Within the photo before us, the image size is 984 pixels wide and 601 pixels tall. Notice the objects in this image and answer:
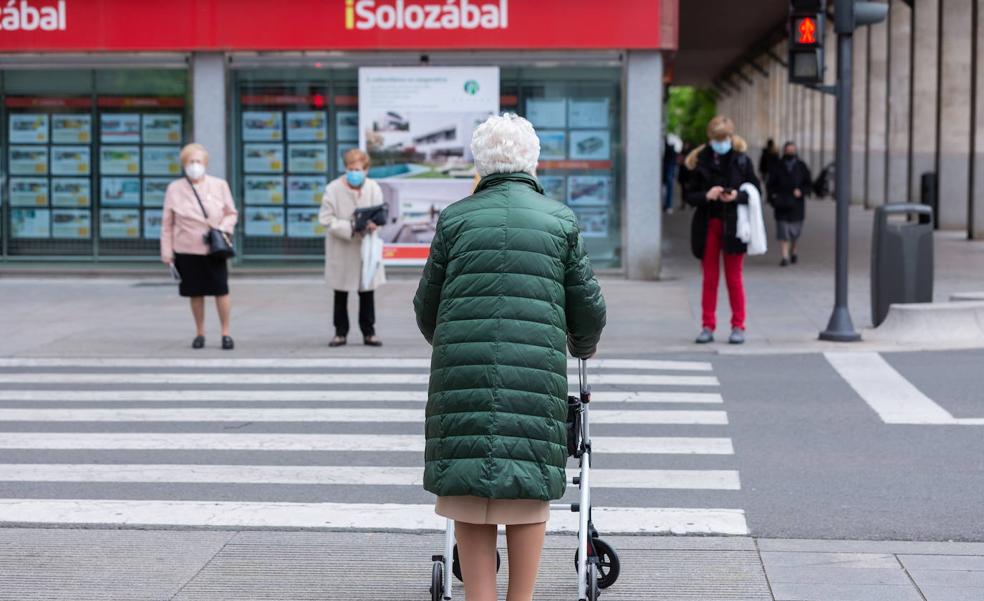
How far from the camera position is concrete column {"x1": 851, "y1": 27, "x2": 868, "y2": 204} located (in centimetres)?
4222

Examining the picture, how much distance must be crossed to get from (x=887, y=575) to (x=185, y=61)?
15.5 metres

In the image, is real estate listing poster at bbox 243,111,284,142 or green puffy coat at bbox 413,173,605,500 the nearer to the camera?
green puffy coat at bbox 413,173,605,500

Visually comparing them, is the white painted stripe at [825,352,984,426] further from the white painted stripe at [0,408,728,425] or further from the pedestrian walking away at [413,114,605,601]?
the pedestrian walking away at [413,114,605,601]

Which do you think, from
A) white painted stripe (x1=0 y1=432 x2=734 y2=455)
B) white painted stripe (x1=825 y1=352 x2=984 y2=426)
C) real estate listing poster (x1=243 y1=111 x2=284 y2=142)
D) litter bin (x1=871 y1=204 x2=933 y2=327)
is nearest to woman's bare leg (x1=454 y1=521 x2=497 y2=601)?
white painted stripe (x1=0 y1=432 x2=734 y2=455)

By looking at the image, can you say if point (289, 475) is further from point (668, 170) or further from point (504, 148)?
point (668, 170)

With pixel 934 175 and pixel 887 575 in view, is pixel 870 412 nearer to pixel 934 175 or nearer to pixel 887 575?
pixel 887 575

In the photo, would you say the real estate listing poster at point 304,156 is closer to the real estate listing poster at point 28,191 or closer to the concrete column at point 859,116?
the real estate listing poster at point 28,191

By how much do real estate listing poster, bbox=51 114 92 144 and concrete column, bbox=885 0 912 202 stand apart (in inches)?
801

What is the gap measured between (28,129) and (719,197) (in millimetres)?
11177

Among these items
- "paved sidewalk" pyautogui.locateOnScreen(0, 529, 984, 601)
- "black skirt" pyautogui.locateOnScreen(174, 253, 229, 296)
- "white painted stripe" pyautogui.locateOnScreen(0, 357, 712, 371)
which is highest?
"black skirt" pyautogui.locateOnScreen(174, 253, 229, 296)

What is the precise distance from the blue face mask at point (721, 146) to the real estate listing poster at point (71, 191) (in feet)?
33.7

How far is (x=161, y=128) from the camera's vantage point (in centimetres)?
2027

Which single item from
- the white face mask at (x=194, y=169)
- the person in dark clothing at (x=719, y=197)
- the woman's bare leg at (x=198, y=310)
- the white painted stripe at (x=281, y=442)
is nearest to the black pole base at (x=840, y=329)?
the person in dark clothing at (x=719, y=197)

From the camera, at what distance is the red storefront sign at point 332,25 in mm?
18969
